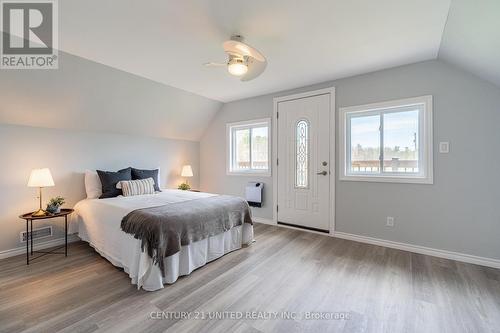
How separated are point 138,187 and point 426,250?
159 inches

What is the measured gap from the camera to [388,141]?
3.19 metres

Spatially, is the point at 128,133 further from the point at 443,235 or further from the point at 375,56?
the point at 443,235

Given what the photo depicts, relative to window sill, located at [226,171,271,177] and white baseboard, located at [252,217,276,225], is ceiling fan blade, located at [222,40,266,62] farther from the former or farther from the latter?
white baseboard, located at [252,217,276,225]

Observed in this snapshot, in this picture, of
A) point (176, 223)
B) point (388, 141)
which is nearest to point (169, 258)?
point (176, 223)

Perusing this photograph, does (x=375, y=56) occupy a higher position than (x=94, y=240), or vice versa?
(x=375, y=56)

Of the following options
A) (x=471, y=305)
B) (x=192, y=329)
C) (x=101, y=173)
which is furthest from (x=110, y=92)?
(x=471, y=305)

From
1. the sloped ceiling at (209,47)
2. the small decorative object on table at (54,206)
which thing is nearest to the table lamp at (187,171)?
the sloped ceiling at (209,47)

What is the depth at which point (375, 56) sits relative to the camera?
2.75 m

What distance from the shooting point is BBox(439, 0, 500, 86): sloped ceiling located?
1738 mm

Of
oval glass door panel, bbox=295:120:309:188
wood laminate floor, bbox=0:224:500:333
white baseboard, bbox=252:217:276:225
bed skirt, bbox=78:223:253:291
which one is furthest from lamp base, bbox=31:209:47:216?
oval glass door panel, bbox=295:120:309:188

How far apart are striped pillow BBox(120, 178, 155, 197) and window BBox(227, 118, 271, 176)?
168 centimetres

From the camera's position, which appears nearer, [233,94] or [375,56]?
[375,56]

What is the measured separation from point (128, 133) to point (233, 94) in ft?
6.60

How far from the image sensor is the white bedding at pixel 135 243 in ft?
6.97
